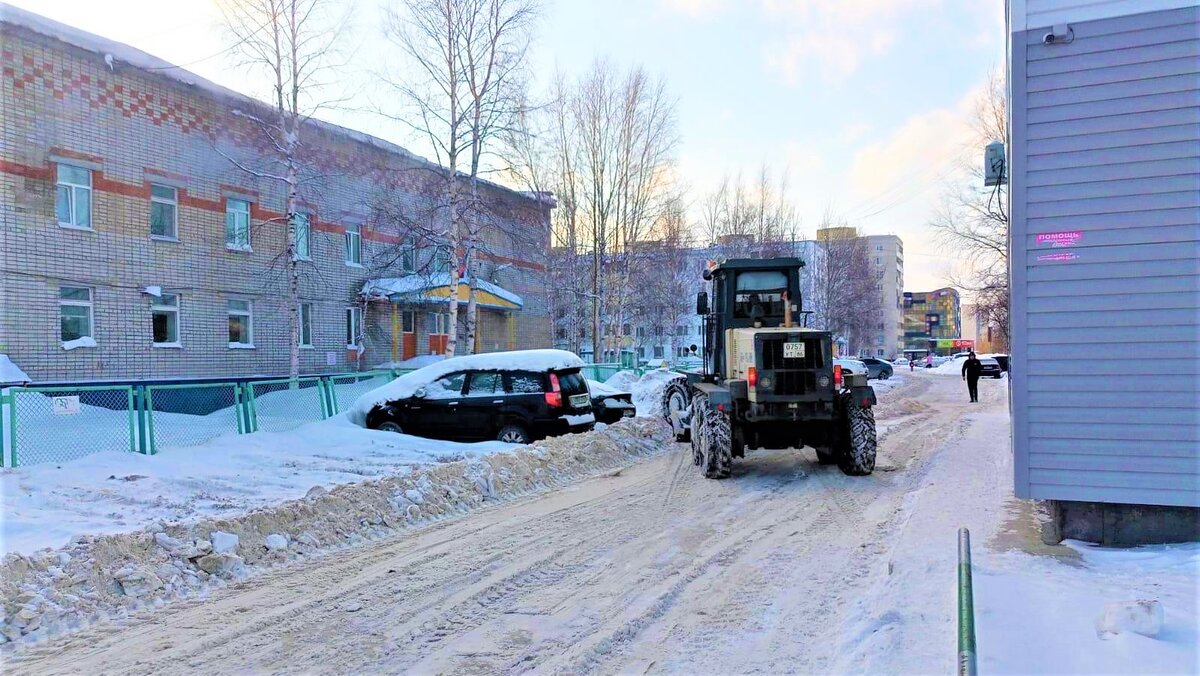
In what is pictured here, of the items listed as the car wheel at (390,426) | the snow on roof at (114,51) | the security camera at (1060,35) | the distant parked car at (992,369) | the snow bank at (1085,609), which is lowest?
the distant parked car at (992,369)

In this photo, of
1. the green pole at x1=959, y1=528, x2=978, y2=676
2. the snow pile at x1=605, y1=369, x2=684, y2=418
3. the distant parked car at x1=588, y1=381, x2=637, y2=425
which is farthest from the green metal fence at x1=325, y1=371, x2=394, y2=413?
the green pole at x1=959, y1=528, x2=978, y2=676

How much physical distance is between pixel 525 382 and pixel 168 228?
12.4 meters

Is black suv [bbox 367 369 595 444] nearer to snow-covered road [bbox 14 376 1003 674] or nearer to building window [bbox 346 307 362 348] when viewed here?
snow-covered road [bbox 14 376 1003 674]

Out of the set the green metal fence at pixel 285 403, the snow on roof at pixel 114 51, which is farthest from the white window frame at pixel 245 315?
the green metal fence at pixel 285 403

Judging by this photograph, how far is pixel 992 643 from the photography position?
3955mm

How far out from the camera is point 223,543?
6.52m

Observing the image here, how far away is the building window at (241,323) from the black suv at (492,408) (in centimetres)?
1005

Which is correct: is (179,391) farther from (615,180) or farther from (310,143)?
(615,180)

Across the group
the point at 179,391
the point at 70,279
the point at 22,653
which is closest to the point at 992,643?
the point at 22,653

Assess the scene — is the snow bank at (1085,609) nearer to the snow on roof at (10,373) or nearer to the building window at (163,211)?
the snow on roof at (10,373)

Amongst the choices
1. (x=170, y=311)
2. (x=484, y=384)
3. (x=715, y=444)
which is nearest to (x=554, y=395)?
(x=484, y=384)

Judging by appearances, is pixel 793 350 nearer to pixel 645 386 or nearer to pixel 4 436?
pixel 4 436

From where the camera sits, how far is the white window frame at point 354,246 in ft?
82.2

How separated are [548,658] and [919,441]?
11908mm
